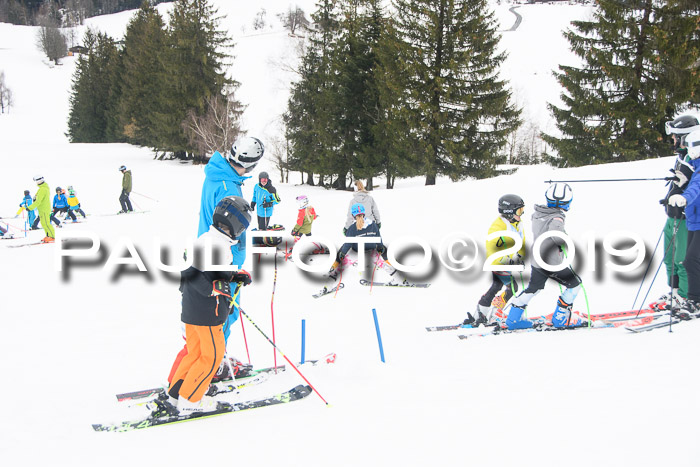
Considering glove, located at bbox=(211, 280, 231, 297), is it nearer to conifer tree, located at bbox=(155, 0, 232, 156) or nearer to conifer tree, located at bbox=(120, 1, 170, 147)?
conifer tree, located at bbox=(155, 0, 232, 156)

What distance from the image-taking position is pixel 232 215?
3428 mm

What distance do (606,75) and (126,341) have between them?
20850mm

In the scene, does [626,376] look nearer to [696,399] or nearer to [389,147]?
[696,399]

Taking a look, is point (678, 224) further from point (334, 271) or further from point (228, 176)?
point (228, 176)

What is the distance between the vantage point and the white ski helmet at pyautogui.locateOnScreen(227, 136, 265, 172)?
4016 millimetres

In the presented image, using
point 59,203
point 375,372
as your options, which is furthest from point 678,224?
point 59,203

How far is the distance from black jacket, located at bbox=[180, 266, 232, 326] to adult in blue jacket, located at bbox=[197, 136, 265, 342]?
1.54 feet

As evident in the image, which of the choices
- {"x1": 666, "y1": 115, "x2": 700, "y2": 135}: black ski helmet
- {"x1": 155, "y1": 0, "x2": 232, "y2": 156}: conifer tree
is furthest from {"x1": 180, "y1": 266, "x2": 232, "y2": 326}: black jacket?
{"x1": 155, "y1": 0, "x2": 232, "y2": 156}: conifer tree

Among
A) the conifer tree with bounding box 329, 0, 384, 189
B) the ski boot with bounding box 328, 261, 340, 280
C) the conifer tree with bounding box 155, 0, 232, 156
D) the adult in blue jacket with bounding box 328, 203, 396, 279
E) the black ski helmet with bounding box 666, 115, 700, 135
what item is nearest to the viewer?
the black ski helmet with bounding box 666, 115, 700, 135

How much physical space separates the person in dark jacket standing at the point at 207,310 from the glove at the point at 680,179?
4.77 metres

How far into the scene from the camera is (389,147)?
24.4 m

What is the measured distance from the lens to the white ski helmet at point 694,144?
499 cm

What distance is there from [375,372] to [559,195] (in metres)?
2.57

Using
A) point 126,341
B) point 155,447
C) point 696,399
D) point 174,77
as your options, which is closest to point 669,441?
point 696,399
